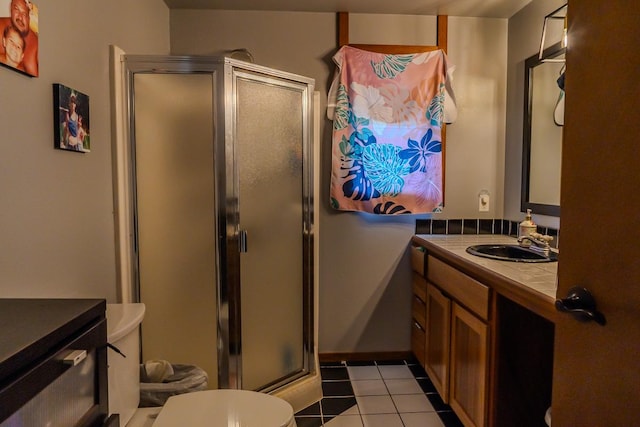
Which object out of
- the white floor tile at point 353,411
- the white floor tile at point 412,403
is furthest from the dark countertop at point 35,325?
the white floor tile at point 412,403

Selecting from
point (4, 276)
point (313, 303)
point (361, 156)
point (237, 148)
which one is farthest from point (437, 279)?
point (4, 276)

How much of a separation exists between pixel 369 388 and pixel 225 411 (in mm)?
1349

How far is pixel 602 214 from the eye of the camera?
929 millimetres

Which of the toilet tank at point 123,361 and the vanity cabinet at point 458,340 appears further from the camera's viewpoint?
the vanity cabinet at point 458,340

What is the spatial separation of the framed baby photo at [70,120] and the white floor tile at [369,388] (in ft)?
6.23

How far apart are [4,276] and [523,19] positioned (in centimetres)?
292

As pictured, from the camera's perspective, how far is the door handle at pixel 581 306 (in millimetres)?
936

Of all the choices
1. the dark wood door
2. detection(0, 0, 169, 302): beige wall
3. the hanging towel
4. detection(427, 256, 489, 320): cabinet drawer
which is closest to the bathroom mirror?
the hanging towel

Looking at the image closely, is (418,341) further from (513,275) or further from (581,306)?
(581,306)

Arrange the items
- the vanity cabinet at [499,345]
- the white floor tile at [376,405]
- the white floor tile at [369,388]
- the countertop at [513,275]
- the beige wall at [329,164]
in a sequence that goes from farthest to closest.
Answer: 1. the beige wall at [329,164]
2. the white floor tile at [369,388]
3. the white floor tile at [376,405]
4. the vanity cabinet at [499,345]
5. the countertop at [513,275]

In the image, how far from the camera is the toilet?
1279 mm

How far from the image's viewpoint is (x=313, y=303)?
7.80 ft

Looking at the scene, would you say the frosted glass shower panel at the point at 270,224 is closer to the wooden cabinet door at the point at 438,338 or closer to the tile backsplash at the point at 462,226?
the wooden cabinet door at the point at 438,338

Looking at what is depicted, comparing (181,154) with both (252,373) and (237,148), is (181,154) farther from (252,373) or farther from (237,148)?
(252,373)
